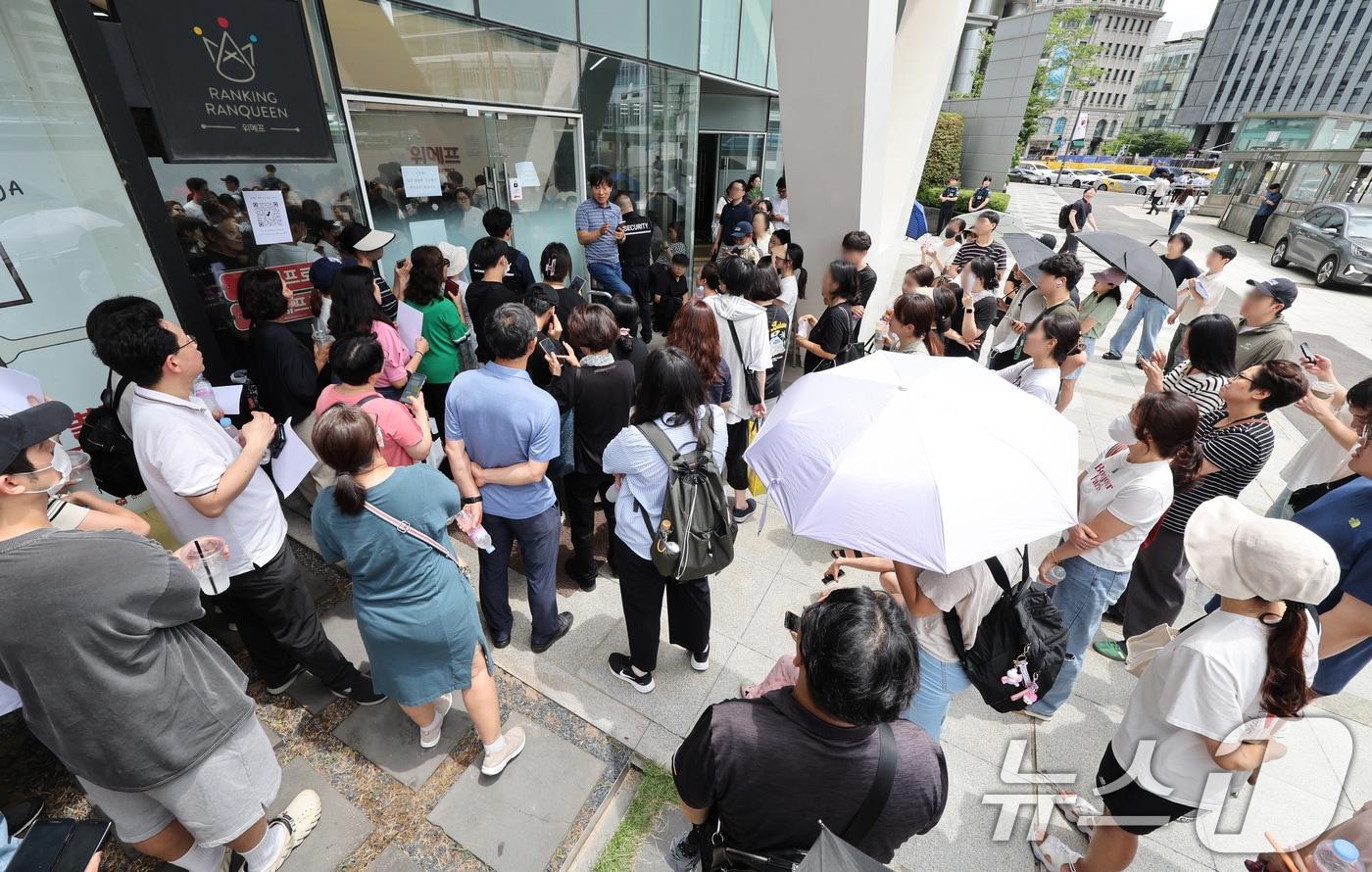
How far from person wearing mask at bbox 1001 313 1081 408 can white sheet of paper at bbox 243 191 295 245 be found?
519 centimetres

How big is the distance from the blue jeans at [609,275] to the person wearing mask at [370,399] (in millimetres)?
4226

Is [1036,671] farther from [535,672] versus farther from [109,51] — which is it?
[109,51]

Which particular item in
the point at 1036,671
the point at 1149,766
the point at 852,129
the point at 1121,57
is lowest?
the point at 1149,766

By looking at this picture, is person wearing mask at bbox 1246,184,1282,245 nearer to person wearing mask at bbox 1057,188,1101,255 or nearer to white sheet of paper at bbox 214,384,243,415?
person wearing mask at bbox 1057,188,1101,255

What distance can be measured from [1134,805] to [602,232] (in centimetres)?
645

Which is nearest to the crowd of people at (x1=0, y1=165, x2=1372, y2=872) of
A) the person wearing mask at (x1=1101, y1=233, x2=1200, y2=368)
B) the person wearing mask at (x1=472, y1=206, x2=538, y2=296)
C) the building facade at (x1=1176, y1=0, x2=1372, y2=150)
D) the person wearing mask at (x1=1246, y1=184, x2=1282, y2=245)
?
the person wearing mask at (x1=472, y1=206, x2=538, y2=296)

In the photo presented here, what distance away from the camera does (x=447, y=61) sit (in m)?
5.52

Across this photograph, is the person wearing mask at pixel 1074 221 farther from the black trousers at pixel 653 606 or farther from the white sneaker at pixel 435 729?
the white sneaker at pixel 435 729

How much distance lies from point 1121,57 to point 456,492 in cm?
10729

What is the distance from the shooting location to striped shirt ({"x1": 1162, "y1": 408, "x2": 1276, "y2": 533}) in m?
3.04

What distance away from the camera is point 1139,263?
4996 mm

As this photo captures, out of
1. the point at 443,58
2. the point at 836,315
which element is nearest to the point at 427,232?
the point at 443,58

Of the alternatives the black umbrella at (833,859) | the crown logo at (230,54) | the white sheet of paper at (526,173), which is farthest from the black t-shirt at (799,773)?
the white sheet of paper at (526,173)

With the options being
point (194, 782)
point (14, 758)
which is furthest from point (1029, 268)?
point (14, 758)
